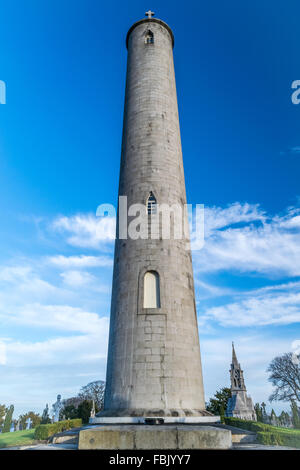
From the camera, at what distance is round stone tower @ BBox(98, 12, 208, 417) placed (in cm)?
1085

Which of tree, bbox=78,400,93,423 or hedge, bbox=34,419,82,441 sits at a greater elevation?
tree, bbox=78,400,93,423

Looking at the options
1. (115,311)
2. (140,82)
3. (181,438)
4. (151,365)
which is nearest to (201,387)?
(151,365)

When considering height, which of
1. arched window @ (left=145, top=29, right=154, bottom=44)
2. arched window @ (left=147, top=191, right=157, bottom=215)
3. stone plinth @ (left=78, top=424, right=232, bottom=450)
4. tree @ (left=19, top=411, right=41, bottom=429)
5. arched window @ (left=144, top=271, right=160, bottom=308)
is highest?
arched window @ (left=145, top=29, right=154, bottom=44)

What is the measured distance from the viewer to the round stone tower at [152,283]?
35.6 ft

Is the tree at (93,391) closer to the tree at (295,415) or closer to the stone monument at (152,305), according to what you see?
the tree at (295,415)

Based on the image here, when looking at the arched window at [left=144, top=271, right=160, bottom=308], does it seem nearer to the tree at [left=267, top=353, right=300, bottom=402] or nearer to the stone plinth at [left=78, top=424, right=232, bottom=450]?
the stone plinth at [left=78, top=424, right=232, bottom=450]

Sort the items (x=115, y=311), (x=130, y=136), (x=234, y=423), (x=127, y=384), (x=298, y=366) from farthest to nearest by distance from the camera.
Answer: (x=298, y=366), (x=234, y=423), (x=130, y=136), (x=115, y=311), (x=127, y=384)

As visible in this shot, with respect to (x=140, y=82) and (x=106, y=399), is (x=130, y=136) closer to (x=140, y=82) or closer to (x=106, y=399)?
(x=140, y=82)

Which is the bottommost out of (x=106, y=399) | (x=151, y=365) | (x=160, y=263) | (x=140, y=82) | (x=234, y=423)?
(x=234, y=423)

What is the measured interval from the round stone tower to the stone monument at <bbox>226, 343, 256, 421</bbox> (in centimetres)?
2829

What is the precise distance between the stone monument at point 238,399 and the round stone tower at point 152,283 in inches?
1114

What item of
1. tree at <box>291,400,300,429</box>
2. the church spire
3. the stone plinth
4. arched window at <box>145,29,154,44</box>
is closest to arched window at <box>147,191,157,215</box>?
the stone plinth

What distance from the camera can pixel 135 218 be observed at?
13.7 metres

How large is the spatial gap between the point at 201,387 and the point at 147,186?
8560 millimetres
